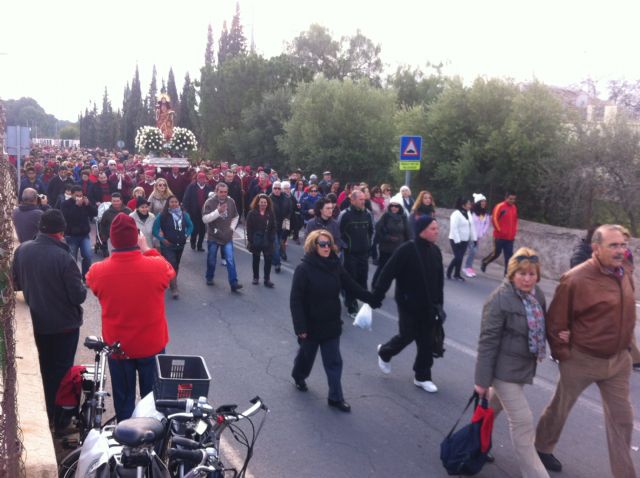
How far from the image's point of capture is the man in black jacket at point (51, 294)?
5.61m

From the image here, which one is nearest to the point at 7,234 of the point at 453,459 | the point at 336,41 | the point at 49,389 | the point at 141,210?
the point at 49,389

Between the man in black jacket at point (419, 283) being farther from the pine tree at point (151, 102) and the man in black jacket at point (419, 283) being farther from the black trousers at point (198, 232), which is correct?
the pine tree at point (151, 102)

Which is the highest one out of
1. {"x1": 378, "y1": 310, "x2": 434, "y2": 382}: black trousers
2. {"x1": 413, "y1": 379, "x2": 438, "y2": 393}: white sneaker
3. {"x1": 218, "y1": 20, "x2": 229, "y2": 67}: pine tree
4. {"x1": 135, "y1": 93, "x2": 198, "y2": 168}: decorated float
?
{"x1": 218, "y1": 20, "x2": 229, "y2": 67}: pine tree

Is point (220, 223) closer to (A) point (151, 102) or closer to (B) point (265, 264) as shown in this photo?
(B) point (265, 264)

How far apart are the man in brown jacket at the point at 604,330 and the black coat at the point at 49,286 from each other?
375 centimetres

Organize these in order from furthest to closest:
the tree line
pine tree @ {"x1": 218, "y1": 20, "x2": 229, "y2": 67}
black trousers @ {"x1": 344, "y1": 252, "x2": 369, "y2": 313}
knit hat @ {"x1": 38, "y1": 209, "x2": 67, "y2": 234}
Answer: pine tree @ {"x1": 218, "y1": 20, "x2": 229, "y2": 67}, the tree line, black trousers @ {"x1": 344, "y1": 252, "x2": 369, "y2": 313}, knit hat @ {"x1": 38, "y1": 209, "x2": 67, "y2": 234}

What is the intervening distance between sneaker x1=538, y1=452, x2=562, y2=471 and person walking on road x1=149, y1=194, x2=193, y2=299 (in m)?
7.00

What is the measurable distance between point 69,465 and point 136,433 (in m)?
1.53

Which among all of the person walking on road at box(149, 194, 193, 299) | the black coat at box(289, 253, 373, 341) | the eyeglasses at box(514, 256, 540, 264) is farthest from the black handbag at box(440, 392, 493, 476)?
the person walking on road at box(149, 194, 193, 299)

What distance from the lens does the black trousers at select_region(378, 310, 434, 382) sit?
6.94 meters

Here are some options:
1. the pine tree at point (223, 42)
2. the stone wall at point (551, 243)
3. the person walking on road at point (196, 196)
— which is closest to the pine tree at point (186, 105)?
the pine tree at point (223, 42)

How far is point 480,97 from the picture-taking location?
63.4ft

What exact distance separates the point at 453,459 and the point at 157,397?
89.4 inches

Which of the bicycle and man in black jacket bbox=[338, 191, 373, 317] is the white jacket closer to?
man in black jacket bbox=[338, 191, 373, 317]
